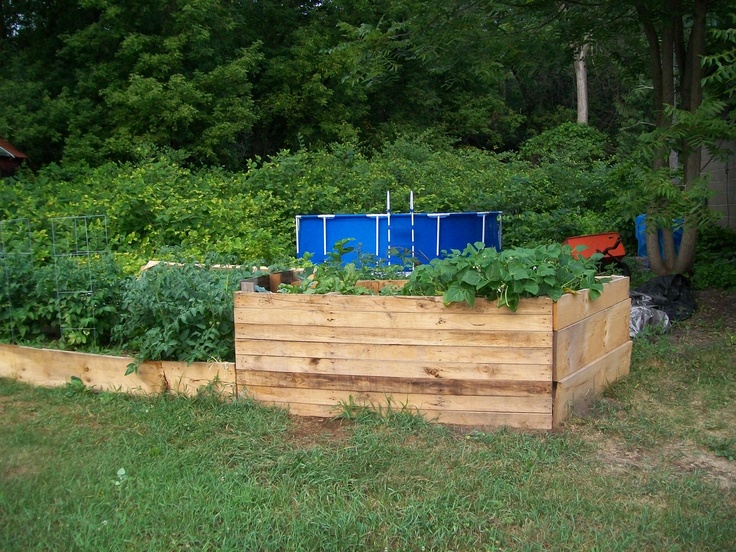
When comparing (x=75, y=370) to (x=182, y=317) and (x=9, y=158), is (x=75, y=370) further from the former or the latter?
(x=9, y=158)

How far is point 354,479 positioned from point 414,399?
94 centimetres

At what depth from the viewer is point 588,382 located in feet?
15.2

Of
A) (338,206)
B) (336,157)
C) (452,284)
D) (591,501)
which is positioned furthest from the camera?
(336,157)

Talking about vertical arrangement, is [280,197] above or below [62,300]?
above

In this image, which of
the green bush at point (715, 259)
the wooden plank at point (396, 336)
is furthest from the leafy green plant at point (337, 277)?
the green bush at point (715, 259)

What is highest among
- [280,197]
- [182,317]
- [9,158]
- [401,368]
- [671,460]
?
[9,158]

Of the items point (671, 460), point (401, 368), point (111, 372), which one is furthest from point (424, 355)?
point (111, 372)

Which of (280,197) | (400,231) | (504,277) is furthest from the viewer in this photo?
(280,197)

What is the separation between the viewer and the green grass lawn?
9.95 feet

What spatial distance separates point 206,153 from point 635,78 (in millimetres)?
10130

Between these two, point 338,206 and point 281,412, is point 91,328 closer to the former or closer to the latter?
point 281,412

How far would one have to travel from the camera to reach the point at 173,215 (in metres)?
9.27

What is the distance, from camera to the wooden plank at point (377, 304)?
165 inches

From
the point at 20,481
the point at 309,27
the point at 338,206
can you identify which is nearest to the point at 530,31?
the point at 338,206
